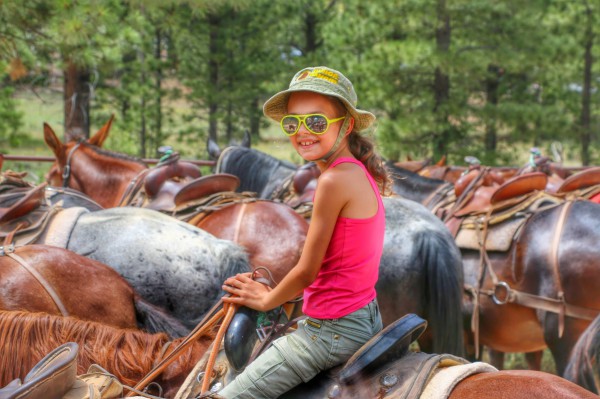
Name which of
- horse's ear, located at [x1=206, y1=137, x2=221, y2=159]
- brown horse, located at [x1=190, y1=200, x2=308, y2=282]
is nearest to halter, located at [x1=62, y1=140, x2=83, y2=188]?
horse's ear, located at [x1=206, y1=137, x2=221, y2=159]

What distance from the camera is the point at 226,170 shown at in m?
6.50

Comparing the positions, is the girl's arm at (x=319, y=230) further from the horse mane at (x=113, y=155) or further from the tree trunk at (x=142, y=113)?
the tree trunk at (x=142, y=113)

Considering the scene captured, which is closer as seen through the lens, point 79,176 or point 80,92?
point 79,176

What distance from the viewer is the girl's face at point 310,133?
2.04 meters

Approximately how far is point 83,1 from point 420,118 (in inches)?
303

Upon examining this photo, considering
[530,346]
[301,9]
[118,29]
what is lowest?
[530,346]

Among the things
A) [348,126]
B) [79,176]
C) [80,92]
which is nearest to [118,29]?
[79,176]

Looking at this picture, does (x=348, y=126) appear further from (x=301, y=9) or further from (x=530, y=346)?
(x=301, y=9)

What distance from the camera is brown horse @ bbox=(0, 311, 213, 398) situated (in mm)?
2137

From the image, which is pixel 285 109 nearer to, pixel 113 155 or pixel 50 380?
pixel 50 380

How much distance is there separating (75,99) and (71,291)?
856 cm

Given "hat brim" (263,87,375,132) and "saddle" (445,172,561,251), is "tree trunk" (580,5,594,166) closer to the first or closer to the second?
"saddle" (445,172,561,251)

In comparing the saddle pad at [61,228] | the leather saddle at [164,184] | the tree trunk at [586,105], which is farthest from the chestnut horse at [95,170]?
the tree trunk at [586,105]

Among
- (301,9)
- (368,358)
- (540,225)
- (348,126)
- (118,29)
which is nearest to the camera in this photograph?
(368,358)
